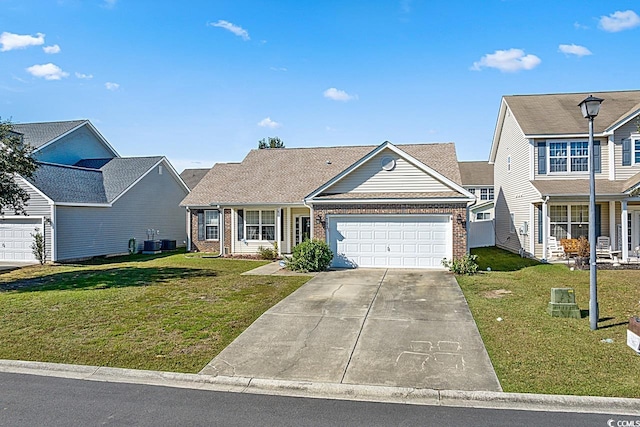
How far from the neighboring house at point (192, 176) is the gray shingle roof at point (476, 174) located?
2448 centimetres

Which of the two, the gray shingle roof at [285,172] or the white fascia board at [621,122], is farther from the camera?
the gray shingle roof at [285,172]

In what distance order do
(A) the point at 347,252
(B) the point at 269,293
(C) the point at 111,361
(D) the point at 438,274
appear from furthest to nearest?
(A) the point at 347,252, (D) the point at 438,274, (B) the point at 269,293, (C) the point at 111,361

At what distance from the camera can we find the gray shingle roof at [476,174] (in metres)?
43.3

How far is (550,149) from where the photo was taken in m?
A: 20.8

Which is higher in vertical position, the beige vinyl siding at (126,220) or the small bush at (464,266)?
the beige vinyl siding at (126,220)

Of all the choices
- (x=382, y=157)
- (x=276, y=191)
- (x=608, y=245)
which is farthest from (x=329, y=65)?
(x=608, y=245)

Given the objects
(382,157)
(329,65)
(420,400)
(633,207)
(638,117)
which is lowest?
(420,400)

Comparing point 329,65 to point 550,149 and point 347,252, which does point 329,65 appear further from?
point 550,149

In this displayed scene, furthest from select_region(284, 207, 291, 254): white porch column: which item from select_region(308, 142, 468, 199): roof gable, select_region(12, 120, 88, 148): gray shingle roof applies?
select_region(12, 120, 88, 148): gray shingle roof

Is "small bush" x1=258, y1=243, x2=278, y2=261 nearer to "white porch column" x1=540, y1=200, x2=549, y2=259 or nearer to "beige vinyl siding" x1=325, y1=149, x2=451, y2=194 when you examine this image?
"beige vinyl siding" x1=325, y1=149, x2=451, y2=194

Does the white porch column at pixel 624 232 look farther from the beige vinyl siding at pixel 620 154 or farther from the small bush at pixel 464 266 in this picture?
the small bush at pixel 464 266

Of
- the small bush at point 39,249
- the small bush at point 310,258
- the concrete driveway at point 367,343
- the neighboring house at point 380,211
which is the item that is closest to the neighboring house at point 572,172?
the neighboring house at point 380,211

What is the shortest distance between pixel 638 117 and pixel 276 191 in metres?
16.4

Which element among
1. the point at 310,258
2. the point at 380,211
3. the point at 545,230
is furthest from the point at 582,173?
the point at 310,258
